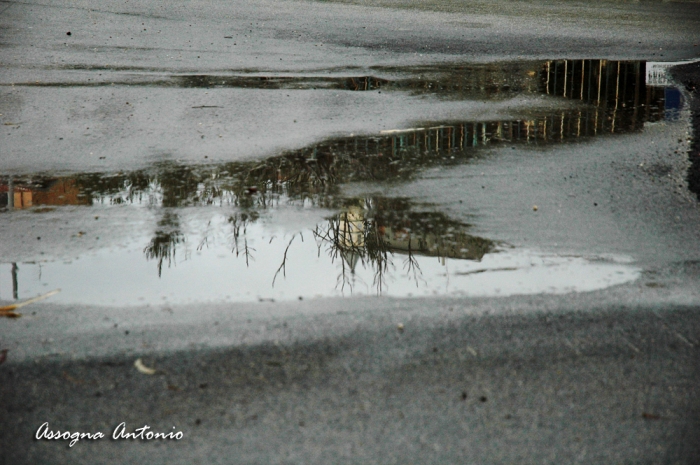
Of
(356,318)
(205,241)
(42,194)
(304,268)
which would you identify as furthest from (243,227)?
(42,194)

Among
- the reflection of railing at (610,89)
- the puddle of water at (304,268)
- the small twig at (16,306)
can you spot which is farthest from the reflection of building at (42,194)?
the reflection of railing at (610,89)

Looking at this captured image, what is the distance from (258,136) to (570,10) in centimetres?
1151

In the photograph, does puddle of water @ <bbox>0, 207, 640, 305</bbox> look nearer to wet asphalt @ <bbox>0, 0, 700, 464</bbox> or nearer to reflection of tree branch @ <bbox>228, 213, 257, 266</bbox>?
reflection of tree branch @ <bbox>228, 213, 257, 266</bbox>

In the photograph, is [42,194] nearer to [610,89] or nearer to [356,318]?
[356,318]

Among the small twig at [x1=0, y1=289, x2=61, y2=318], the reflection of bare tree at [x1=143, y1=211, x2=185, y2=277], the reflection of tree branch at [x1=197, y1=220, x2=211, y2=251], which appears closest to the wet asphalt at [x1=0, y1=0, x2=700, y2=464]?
the small twig at [x1=0, y1=289, x2=61, y2=318]

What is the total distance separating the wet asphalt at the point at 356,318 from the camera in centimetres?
334

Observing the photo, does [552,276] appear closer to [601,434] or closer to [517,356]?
[517,356]

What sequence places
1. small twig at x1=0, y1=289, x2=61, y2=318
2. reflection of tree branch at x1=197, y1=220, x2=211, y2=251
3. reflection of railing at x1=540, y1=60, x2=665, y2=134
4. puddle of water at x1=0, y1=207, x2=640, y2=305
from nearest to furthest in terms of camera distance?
small twig at x1=0, y1=289, x2=61, y2=318 < puddle of water at x1=0, y1=207, x2=640, y2=305 < reflection of tree branch at x1=197, y1=220, x2=211, y2=251 < reflection of railing at x1=540, y1=60, x2=665, y2=134

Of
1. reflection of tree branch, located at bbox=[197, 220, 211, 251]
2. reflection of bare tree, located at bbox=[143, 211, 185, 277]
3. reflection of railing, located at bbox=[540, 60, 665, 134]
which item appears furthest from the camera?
reflection of railing, located at bbox=[540, 60, 665, 134]

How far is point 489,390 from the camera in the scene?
3.67m

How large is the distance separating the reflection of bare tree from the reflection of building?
80 centimetres

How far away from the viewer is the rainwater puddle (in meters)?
4.89

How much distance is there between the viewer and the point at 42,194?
6328 millimetres

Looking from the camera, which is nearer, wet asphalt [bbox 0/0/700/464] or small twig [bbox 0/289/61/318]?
wet asphalt [bbox 0/0/700/464]
